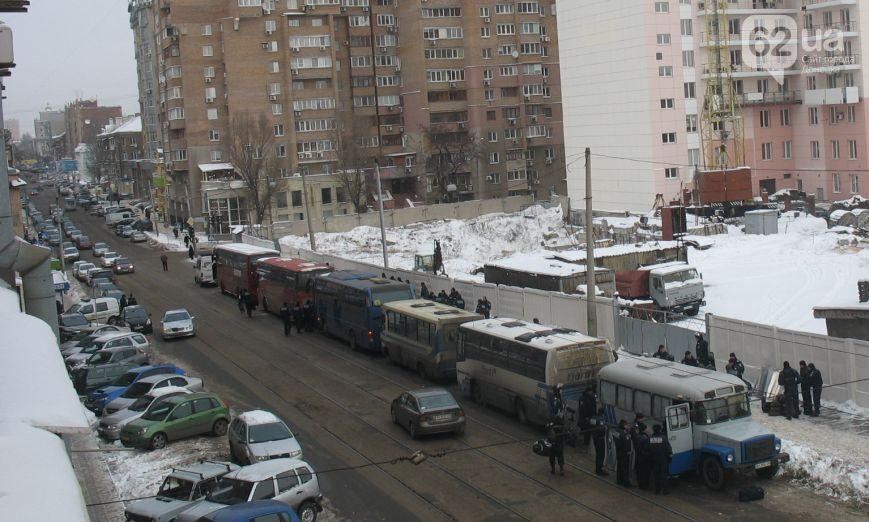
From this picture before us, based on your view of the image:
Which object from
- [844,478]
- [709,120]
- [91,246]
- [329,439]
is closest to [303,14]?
[91,246]

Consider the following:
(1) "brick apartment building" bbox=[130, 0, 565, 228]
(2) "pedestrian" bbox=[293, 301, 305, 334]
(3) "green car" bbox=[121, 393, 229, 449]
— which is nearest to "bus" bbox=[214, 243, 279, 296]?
(2) "pedestrian" bbox=[293, 301, 305, 334]

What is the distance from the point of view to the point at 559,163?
9838 cm

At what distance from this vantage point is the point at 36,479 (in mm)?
5625

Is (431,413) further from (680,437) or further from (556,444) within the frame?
(680,437)

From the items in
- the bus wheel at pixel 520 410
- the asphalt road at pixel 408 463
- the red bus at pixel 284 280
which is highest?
the red bus at pixel 284 280

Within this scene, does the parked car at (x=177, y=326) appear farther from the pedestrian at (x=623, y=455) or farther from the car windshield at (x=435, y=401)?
the pedestrian at (x=623, y=455)

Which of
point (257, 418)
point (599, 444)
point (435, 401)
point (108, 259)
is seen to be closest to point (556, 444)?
point (599, 444)

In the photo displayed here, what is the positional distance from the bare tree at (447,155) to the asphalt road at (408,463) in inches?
2223

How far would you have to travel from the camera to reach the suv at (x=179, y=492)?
1659cm

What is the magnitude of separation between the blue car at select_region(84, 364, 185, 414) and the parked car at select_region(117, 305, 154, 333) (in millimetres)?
11072

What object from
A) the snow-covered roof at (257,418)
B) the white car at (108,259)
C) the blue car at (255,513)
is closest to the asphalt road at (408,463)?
the snow-covered roof at (257,418)

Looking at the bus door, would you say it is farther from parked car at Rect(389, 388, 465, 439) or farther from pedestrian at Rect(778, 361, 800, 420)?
parked car at Rect(389, 388, 465, 439)

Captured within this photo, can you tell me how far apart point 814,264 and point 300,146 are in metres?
55.5

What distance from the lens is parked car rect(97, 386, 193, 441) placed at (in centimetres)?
2416
